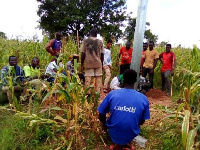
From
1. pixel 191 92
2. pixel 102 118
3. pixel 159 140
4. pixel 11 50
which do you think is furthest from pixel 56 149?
pixel 11 50

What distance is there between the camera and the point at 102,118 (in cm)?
294

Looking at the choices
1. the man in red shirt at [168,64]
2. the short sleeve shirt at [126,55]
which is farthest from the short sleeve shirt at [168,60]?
the short sleeve shirt at [126,55]

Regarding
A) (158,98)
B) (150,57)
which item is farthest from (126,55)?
(158,98)

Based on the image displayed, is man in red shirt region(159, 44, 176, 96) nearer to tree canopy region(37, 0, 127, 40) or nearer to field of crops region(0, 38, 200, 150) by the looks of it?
field of crops region(0, 38, 200, 150)

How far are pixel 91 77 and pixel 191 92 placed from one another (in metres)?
2.32

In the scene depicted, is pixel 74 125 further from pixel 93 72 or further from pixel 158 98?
pixel 158 98

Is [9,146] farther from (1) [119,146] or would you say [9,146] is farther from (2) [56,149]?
(1) [119,146]

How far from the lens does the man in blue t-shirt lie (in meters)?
2.74

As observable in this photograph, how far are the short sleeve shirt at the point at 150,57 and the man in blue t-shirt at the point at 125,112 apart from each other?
3.35m

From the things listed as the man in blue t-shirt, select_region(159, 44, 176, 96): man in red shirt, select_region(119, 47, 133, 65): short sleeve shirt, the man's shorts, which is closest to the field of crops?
the man in blue t-shirt

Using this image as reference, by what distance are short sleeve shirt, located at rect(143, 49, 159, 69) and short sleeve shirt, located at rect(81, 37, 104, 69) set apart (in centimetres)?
189

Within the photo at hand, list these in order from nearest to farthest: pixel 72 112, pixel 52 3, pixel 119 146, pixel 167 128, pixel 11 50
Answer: pixel 119 146 → pixel 72 112 → pixel 167 128 → pixel 11 50 → pixel 52 3

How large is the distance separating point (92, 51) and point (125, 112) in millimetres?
2133

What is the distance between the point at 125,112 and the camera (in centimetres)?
274
